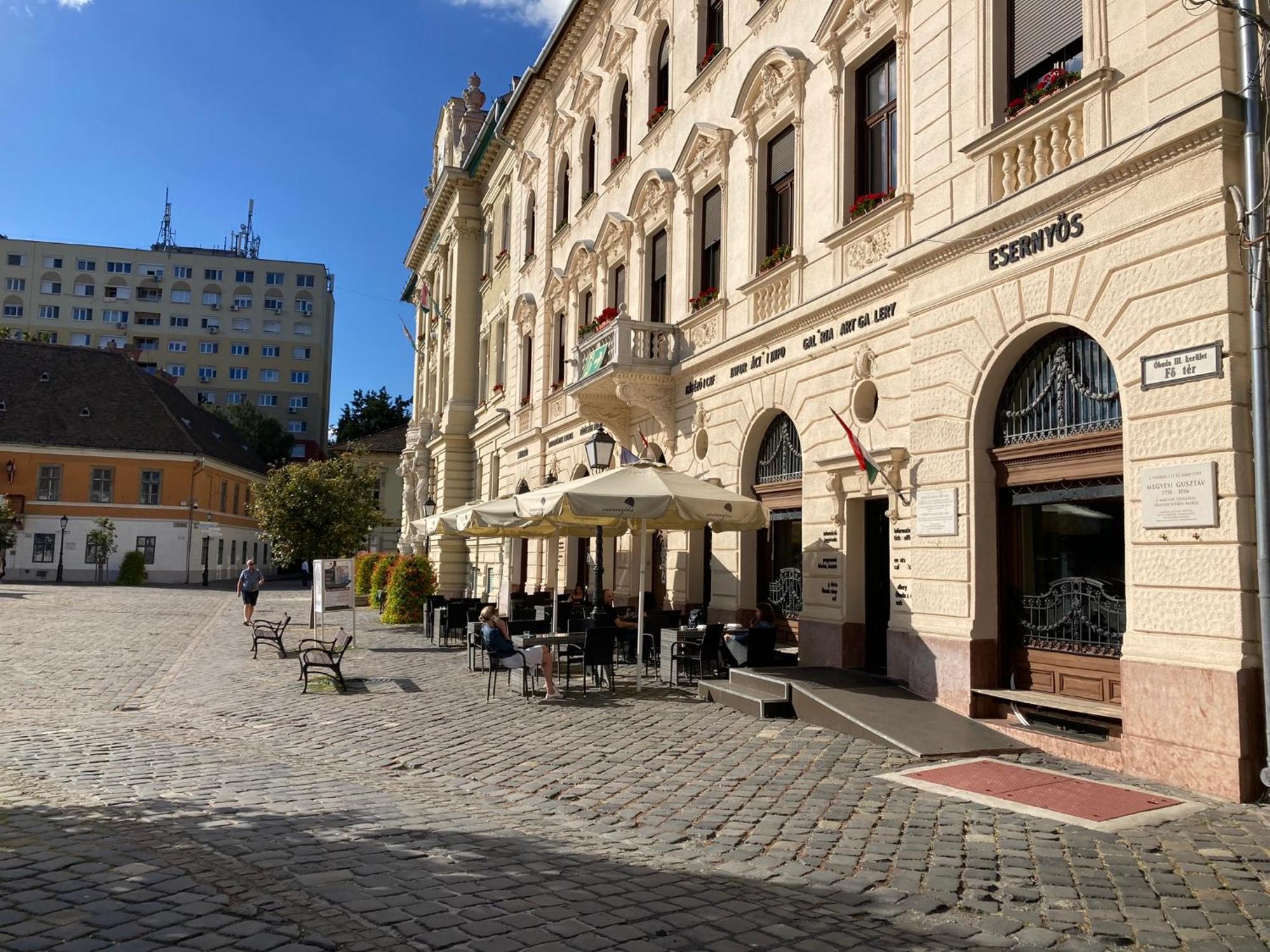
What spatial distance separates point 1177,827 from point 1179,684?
4.92 feet

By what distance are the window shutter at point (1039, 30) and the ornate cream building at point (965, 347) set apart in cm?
3

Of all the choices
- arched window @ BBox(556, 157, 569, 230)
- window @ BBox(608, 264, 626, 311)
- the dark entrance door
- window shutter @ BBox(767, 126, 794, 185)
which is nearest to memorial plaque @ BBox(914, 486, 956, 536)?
the dark entrance door

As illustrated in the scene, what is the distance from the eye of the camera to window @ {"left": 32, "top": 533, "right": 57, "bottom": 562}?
51438 millimetres

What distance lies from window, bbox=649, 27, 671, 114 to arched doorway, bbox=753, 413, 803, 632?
835cm

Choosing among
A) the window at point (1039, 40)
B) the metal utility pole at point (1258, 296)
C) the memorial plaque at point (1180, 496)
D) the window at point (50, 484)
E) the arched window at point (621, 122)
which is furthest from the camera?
the window at point (50, 484)

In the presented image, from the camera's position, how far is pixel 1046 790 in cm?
777

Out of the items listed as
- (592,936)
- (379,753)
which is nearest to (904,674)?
(379,753)

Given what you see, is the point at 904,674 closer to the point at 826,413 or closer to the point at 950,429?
the point at 950,429

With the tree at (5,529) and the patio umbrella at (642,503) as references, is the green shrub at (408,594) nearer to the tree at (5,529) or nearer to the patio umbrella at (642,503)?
the patio umbrella at (642,503)

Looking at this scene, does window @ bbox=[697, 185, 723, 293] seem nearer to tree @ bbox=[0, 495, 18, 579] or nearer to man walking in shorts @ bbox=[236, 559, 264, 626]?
man walking in shorts @ bbox=[236, 559, 264, 626]

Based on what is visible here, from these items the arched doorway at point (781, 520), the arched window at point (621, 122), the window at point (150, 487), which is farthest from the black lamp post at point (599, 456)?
the window at point (150, 487)

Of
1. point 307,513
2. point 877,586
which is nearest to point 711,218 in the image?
point 877,586

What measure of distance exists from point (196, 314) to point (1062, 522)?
9586 cm

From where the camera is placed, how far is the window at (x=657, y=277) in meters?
20.1
